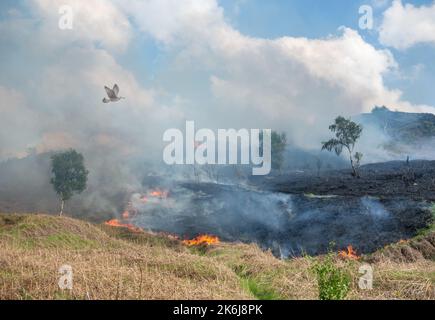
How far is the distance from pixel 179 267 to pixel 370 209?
41.5 m

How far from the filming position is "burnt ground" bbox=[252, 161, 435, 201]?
212 feet

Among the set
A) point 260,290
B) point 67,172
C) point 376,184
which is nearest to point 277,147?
point 376,184

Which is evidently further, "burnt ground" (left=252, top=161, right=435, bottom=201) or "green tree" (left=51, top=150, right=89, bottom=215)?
"green tree" (left=51, top=150, right=89, bottom=215)

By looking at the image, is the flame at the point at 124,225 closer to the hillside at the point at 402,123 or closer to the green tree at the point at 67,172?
the green tree at the point at 67,172

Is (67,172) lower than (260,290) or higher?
higher

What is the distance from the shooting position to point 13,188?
138875 millimetres

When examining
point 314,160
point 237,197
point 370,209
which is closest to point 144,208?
point 237,197

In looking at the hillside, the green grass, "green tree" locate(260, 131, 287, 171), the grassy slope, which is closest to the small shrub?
the grassy slope

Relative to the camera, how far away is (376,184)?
74938mm

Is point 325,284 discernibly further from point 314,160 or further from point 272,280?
point 314,160

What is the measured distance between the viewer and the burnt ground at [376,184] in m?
64.6

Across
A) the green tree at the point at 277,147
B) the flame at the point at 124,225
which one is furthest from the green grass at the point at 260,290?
the green tree at the point at 277,147

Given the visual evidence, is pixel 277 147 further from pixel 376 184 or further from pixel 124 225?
pixel 124 225

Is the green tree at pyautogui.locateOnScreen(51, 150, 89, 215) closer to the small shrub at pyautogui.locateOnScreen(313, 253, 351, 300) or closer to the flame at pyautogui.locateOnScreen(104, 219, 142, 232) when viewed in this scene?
the flame at pyautogui.locateOnScreen(104, 219, 142, 232)
